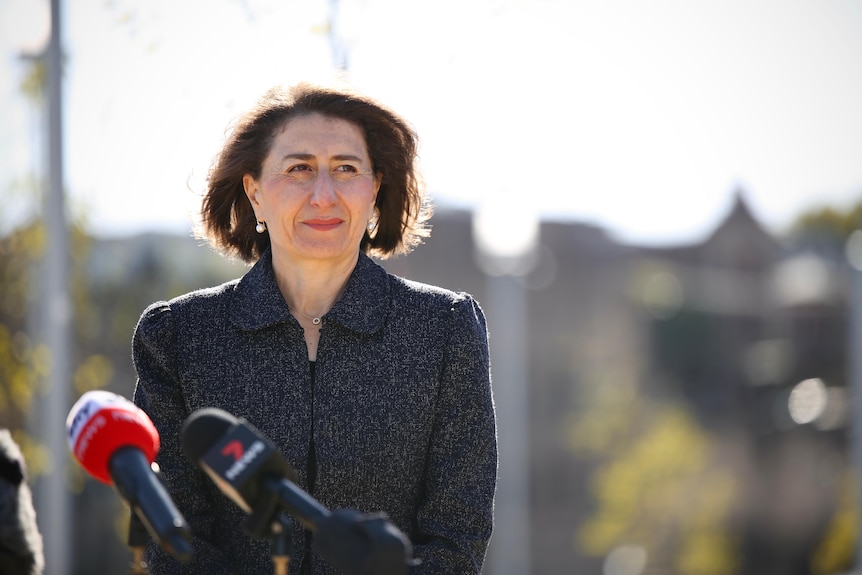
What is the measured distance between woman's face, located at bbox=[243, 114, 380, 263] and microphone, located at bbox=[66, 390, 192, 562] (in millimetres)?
1122

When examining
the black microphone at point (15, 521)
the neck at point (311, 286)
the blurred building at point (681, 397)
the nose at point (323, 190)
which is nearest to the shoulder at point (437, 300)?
the neck at point (311, 286)

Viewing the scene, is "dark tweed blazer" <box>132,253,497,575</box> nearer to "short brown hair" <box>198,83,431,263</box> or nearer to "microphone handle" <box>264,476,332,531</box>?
"short brown hair" <box>198,83,431,263</box>

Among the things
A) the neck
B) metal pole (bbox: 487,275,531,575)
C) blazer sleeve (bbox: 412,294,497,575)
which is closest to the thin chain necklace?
the neck

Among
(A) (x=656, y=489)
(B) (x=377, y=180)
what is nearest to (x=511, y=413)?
(A) (x=656, y=489)

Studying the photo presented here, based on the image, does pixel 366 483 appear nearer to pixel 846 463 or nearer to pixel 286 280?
pixel 286 280

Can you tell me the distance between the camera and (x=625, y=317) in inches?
1875

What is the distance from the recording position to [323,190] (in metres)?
3.23

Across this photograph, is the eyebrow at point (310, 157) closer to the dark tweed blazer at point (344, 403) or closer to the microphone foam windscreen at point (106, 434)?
the dark tweed blazer at point (344, 403)

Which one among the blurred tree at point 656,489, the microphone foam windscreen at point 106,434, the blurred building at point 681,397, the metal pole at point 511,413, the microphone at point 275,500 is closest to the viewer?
the microphone at point 275,500

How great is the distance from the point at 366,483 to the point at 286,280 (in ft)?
2.18

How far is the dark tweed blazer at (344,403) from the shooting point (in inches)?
125

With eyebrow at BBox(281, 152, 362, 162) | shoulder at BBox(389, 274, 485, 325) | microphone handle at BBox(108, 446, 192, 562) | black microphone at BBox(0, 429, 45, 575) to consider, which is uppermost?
eyebrow at BBox(281, 152, 362, 162)

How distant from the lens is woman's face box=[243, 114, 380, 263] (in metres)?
3.25

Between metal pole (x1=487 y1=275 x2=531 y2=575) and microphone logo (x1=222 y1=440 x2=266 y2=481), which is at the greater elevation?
microphone logo (x1=222 y1=440 x2=266 y2=481)
